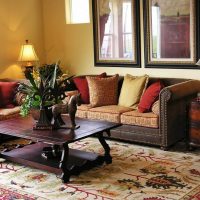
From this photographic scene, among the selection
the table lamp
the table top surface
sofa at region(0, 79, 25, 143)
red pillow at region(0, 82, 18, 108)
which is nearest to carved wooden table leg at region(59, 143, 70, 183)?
the table top surface

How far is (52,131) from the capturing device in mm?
4109

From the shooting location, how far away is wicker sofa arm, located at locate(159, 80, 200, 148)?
465 cm

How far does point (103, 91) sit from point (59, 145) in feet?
5.52

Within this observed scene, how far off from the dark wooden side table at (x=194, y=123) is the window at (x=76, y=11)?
2762 millimetres

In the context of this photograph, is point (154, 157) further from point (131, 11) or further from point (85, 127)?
point (131, 11)

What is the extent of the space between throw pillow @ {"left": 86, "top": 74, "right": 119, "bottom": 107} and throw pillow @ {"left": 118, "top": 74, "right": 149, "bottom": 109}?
5.5 inches

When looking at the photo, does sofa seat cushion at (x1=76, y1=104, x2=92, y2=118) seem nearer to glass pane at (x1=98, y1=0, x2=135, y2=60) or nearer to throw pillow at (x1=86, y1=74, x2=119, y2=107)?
throw pillow at (x1=86, y1=74, x2=119, y2=107)

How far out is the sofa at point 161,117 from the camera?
185 inches

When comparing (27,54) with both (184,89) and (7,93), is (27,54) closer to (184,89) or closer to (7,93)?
(7,93)

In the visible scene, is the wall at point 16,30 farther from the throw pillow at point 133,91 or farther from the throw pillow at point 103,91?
the throw pillow at point 133,91

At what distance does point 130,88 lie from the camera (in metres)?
5.54

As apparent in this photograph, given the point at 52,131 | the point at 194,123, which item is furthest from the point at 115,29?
the point at 52,131

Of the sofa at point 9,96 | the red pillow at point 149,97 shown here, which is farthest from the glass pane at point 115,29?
the sofa at point 9,96

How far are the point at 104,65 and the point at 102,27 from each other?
1.99ft
